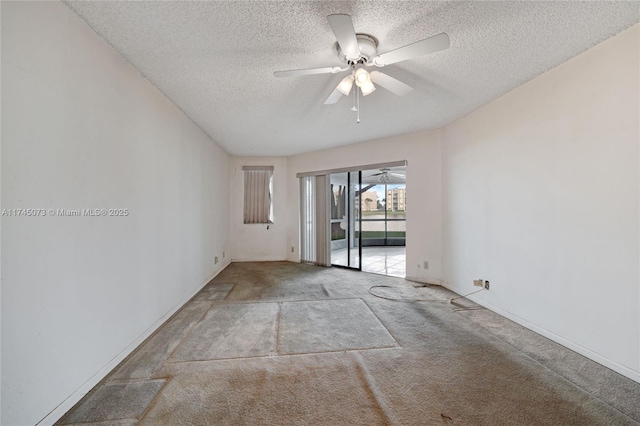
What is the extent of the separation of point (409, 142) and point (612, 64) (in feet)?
7.62

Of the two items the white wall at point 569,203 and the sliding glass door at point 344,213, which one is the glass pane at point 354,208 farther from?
the white wall at point 569,203

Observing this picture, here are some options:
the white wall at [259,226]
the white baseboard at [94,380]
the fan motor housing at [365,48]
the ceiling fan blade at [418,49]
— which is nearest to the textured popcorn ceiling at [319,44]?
the fan motor housing at [365,48]

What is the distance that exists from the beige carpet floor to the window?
2822mm

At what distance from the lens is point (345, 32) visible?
142 centimetres

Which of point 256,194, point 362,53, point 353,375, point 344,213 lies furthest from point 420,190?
point 256,194

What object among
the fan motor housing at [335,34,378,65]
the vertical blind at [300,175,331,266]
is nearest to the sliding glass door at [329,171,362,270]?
the vertical blind at [300,175,331,266]

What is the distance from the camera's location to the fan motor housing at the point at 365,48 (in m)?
1.73

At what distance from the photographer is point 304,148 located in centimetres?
482

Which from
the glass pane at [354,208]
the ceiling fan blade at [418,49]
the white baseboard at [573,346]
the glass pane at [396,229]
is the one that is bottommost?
the white baseboard at [573,346]

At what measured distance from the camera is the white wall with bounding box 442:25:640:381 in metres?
1.73

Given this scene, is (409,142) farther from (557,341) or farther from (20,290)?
(20,290)

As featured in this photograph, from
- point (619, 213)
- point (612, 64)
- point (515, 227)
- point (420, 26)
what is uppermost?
point (420, 26)

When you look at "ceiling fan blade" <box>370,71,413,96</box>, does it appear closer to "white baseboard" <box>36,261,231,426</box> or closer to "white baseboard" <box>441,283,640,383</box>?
"white baseboard" <box>441,283,640,383</box>

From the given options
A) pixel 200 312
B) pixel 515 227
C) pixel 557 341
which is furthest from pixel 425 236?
pixel 200 312
